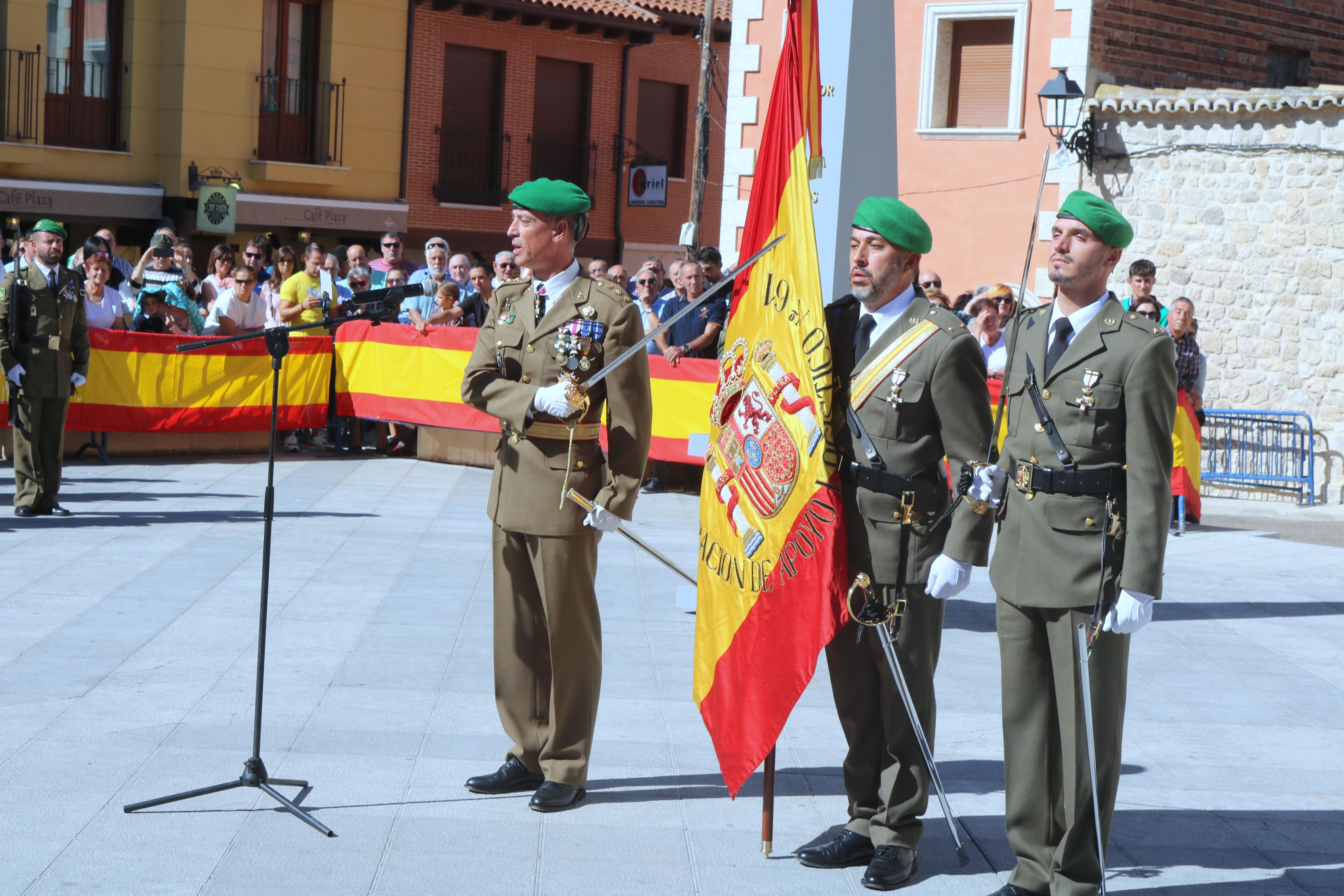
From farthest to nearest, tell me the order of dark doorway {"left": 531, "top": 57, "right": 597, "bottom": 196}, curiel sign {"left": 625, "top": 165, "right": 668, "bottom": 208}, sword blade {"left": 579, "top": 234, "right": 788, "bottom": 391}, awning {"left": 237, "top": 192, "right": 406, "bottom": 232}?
curiel sign {"left": 625, "top": 165, "right": 668, "bottom": 208} → dark doorway {"left": 531, "top": 57, "right": 597, "bottom": 196} → awning {"left": 237, "top": 192, "right": 406, "bottom": 232} → sword blade {"left": 579, "top": 234, "right": 788, "bottom": 391}

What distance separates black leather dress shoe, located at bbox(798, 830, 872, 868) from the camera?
4.73 metres

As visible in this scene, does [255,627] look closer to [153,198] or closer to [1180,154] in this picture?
[1180,154]

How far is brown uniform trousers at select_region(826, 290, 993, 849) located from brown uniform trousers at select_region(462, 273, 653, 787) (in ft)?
2.79

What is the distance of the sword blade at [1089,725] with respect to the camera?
4.27 meters

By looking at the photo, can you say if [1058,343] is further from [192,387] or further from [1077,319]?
[192,387]

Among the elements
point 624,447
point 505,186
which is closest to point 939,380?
point 624,447

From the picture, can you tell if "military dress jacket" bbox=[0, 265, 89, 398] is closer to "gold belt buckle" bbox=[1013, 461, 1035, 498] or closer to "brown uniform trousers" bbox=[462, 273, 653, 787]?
"brown uniform trousers" bbox=[462, 273, 653, 787]

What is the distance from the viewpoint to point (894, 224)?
461cm

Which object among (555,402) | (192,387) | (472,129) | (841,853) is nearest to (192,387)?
(192,387)

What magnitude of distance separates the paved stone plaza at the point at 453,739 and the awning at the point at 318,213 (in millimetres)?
15326

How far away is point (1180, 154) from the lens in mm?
16984

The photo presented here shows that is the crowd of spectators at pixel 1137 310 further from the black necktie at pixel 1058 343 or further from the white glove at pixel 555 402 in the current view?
the black necktie at pixel 1058 343

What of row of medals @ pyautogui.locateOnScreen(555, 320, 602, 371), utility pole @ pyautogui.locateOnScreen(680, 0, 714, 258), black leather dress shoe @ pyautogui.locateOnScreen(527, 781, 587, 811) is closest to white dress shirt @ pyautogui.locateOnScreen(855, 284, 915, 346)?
row of medals @ pyautogui.locateOnScreen(555, 320, 602, 371)

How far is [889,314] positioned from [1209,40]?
16470 millimetres
